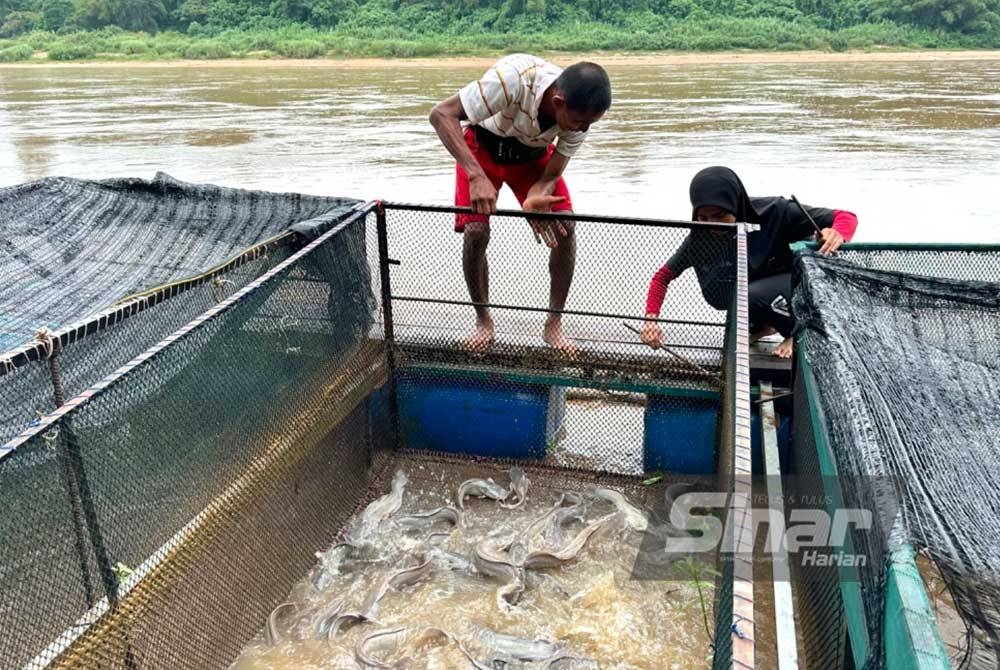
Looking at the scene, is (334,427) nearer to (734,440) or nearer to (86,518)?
(86,518)

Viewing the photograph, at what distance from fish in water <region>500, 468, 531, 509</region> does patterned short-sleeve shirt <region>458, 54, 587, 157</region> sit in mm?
1739

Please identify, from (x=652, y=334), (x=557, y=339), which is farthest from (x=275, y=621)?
(x=652, y=334)

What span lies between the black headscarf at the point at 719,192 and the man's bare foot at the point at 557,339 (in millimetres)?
952

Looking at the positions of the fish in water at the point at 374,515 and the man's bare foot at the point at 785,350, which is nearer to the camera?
the fish in water at the point at 374,515

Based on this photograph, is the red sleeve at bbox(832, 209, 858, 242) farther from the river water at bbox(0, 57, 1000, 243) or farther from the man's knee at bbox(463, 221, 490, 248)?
the river water at bbox(0, 57, 1000, 243)

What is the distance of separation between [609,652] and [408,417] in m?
1.88

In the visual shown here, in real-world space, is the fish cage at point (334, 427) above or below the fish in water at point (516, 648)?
above

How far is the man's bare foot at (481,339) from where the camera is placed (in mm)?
4523

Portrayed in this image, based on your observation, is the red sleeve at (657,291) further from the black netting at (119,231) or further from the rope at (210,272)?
the rope at (210,272)

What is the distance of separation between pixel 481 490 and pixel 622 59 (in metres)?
41.0

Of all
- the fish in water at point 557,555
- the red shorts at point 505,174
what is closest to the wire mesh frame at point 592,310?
the red shorts at point 505,174

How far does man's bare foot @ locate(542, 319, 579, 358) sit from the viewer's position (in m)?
4.45

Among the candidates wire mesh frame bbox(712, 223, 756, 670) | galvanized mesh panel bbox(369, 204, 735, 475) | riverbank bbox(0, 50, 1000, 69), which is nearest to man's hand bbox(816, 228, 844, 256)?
galvanized mesh panel bbox(369, 204, 735, 475)

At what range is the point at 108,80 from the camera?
3675 cm
